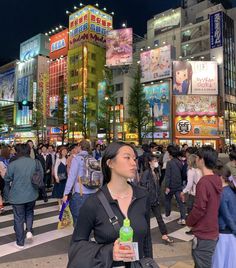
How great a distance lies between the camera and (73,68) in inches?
2400

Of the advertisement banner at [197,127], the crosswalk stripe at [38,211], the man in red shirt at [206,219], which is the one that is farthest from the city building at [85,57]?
the man in red shirt at [206,219]

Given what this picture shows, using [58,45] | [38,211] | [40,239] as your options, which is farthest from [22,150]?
[58,45]

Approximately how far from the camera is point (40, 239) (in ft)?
18.9

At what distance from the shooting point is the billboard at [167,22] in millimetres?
59675

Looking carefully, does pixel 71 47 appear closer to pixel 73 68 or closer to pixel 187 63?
pixel 73 68

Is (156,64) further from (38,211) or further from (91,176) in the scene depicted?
(91,176)

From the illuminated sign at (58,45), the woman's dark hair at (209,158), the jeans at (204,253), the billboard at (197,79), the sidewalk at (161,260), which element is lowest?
the sidewalk at (161,260)

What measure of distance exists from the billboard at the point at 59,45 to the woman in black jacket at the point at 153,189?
208 ft

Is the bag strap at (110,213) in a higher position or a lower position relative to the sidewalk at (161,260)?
higher

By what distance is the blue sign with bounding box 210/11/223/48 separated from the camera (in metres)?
50.6

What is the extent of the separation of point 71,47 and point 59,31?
13998 millimetres

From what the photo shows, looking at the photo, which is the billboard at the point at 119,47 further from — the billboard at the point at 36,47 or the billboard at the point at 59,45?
the billboard at the point at 36,47

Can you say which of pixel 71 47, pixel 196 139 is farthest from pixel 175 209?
pixel 71 47

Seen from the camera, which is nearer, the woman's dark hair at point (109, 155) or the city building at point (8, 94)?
the woman's dark hair at point (109, 155)
